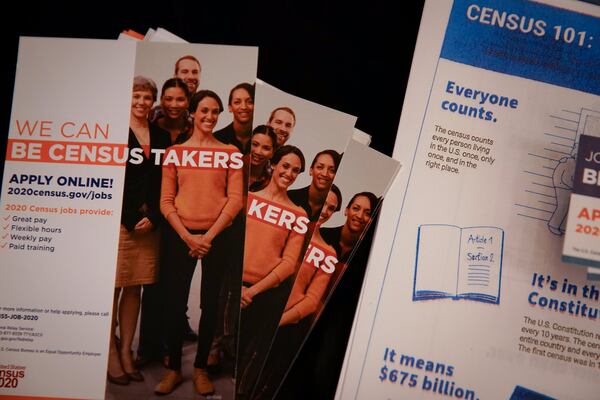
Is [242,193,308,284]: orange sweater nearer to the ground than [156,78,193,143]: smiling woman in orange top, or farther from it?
nearer to the ground

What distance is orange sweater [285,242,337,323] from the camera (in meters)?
0.68

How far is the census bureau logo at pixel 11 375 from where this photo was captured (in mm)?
663

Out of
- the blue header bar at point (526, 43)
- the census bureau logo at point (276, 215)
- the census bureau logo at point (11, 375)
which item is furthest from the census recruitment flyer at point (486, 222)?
the census bureau logo at point (11, 375)

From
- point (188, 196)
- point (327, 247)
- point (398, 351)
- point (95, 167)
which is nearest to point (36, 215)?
point (95, 167)

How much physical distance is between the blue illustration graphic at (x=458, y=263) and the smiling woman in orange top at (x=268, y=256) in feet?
0.56

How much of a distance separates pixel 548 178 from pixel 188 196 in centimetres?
50

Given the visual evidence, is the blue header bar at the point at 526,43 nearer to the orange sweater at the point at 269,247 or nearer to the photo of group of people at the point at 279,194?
the photo of group of people at the point at 279,194

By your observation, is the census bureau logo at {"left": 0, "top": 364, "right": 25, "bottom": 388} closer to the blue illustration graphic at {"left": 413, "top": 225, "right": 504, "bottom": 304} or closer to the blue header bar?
the blue illustration graphic at {"left": 413, "top": 225, "right": 504, "bottom": 304}

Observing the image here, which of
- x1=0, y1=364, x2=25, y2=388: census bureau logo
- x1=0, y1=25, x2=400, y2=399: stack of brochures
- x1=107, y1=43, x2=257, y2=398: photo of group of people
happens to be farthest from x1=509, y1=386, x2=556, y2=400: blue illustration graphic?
x1=0, y1=364, x2=25, y2=388: census bureau logo

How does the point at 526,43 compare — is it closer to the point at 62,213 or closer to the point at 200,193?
the point at 200,193

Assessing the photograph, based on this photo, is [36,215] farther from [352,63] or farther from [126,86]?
[352,63]

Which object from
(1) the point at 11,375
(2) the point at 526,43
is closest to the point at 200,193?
(1) the point at 11,375

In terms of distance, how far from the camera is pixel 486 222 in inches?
27.4

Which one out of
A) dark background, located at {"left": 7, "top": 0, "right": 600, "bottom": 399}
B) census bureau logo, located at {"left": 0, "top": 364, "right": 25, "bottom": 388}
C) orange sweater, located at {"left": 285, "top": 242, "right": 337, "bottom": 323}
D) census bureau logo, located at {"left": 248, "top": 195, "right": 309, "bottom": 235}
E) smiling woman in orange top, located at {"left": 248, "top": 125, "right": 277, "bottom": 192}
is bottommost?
census bureau logo, located at {"left": 0, "top": 364, "right": 25, "bottom": 388}
